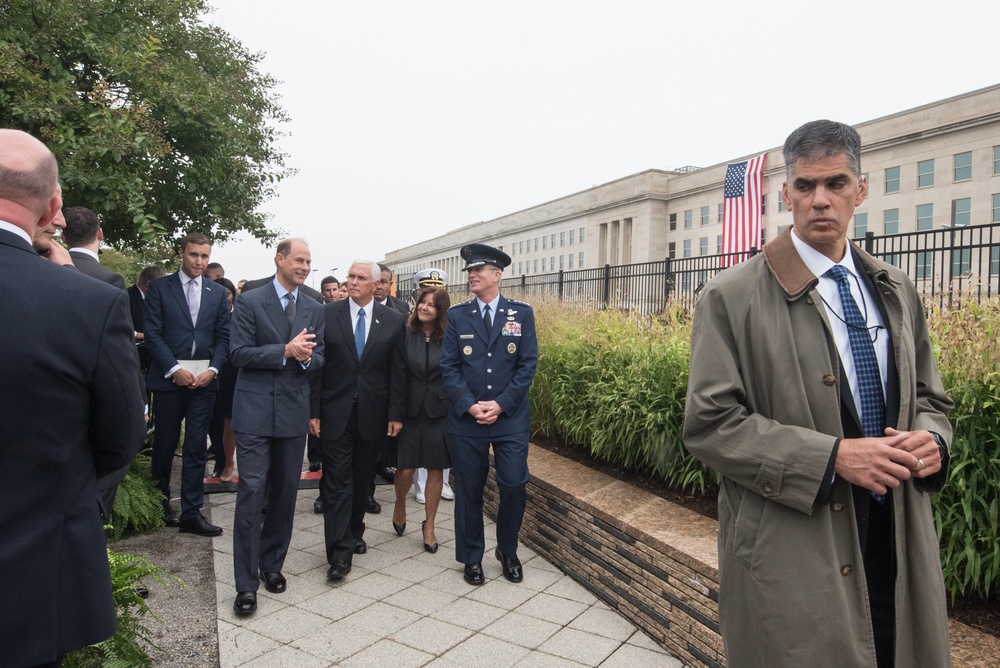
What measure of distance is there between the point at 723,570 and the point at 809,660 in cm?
32

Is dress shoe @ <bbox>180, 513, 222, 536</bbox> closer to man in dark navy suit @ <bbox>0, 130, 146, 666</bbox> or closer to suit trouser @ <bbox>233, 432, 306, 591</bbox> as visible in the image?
suit trouser @ <bbox>233, 432, 306, 591</bbox>

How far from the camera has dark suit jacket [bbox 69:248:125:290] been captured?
4160 millimetres

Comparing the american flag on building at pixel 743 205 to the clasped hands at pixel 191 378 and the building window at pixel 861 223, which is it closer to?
Answer: the clasped hands at pixel 191 378

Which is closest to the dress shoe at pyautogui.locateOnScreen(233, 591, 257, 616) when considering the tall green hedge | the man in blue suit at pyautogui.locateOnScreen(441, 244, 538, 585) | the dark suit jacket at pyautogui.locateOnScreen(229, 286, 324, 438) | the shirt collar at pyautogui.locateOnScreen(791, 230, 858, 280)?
the dark suit jacket at pyautogui.locateOnScreen(229, 286, 324, 438)

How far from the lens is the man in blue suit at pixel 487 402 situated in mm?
4723

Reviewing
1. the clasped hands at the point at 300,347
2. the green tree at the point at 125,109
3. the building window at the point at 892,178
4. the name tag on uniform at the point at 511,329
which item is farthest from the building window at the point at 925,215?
the clasped hands at the point at 300,347

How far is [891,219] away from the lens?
57469mm

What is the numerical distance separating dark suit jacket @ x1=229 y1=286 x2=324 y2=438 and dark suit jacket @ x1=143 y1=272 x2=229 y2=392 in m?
1.46

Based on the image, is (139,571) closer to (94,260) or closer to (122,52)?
(94,260)

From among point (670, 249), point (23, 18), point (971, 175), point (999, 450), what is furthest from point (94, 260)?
point (670, 249)

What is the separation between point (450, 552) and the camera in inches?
209

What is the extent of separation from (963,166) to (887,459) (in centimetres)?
5969

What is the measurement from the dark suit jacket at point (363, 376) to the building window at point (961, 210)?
2289 inches

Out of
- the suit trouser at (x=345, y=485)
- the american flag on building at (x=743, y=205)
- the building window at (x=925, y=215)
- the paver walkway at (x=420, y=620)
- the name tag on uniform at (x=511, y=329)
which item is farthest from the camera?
the building window at (x=925, y=215)
